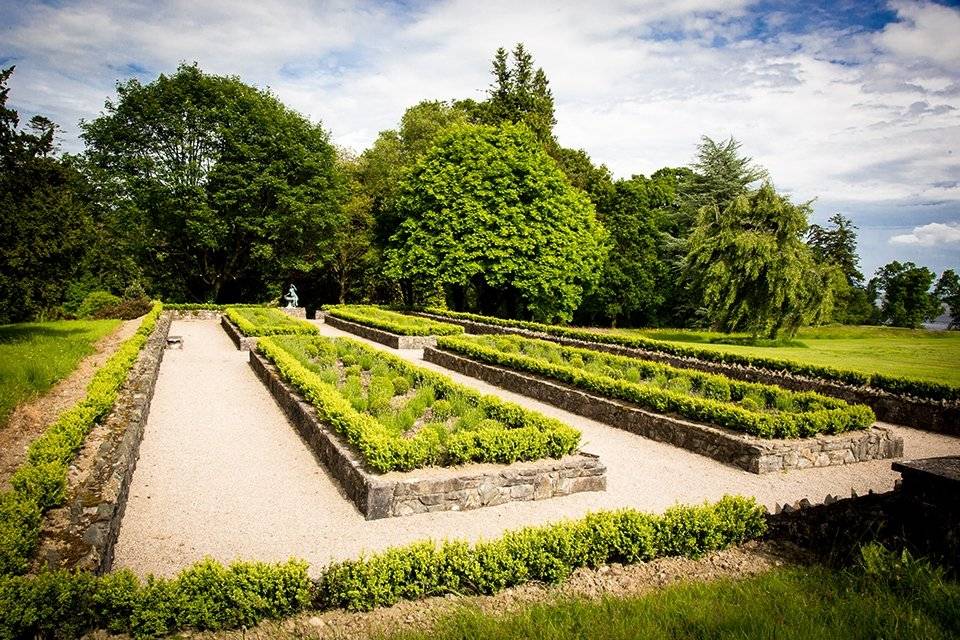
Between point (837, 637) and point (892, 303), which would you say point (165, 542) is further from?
point (892, 303)

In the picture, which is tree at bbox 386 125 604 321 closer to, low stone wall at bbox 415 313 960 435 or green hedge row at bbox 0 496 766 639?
low stone wall at bbox 415 313 960 435

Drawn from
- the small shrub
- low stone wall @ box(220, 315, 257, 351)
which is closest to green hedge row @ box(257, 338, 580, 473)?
low stone wall @ box(220, 315, 257, 351)

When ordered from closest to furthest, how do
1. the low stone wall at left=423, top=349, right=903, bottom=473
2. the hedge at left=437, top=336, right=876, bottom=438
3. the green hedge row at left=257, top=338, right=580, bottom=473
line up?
the green hedge row at left=257, top=338, right=580, bottom=473 → the low stone wall at left=423, top=349, right=903, bottom=473 → the hedge at left=437, top=336, right=876, bottom=438

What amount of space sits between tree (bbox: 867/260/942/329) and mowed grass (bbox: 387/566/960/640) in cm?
6990

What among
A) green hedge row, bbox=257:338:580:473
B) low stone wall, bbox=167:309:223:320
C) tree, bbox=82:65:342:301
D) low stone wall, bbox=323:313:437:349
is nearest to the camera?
green hedge row, bbox=257:338:580:473

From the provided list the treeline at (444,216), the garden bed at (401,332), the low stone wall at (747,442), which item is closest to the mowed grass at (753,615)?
the low stone wall at (747,442)

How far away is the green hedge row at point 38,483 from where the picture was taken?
420cm

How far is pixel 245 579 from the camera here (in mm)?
3930

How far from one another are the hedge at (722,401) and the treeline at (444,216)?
13.7m

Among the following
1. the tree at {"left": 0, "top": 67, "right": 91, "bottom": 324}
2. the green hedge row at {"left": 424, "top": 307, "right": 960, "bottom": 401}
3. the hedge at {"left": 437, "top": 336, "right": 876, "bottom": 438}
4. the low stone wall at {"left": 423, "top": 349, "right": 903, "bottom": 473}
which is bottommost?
the low stone wall at {"left": 423, "top": 349, "right": 903, "bottom": 473}

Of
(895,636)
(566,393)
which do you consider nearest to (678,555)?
(895,636)

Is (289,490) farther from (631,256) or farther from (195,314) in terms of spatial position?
(631,256)

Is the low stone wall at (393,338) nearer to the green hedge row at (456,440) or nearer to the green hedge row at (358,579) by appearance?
the green hedge row at (456,440)

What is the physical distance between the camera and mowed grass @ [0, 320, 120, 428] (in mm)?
10086
